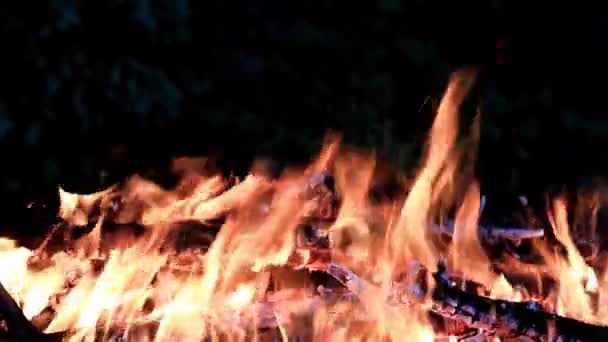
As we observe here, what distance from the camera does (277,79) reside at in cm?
313

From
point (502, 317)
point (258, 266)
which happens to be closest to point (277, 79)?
point (258, 266)

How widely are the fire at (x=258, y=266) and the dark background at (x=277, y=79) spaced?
0.86 meters

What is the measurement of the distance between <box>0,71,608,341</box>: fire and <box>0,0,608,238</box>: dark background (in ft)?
2.83

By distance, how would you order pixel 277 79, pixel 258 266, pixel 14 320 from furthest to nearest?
1. pixel 277 79
2. pixel 258 266
3. pixel 14 320

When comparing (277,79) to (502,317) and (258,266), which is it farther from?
(502,317)

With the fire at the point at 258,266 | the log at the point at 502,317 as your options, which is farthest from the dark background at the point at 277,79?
the log at the point at 502,317

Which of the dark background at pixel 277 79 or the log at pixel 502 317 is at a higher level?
the dark background at pixel 277 79

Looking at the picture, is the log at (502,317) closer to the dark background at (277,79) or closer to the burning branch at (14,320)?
the burning branch at (14,320)

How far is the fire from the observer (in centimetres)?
167

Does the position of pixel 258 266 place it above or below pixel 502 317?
above

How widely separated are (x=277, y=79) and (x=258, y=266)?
1576 millimetres

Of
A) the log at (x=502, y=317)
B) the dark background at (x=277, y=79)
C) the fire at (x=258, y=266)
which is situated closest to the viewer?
the log at (x=502, y=317)

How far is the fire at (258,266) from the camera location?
1.67 metres

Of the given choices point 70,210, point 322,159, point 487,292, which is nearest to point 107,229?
point 70,210
